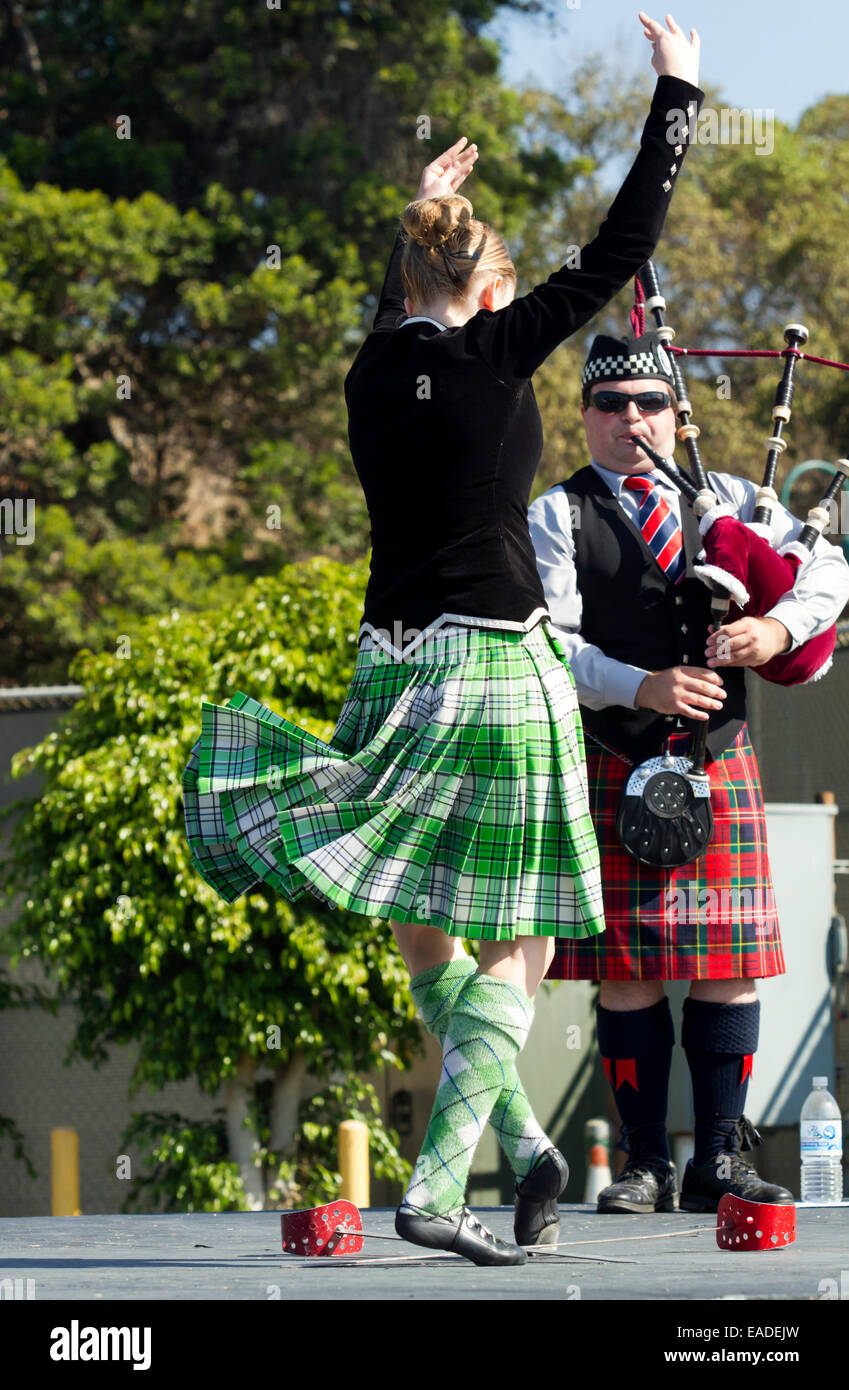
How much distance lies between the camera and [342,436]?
17.3 meters

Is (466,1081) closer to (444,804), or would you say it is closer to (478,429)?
(444,804)

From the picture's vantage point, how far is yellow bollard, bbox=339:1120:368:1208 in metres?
6.64

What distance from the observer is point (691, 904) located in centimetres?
352

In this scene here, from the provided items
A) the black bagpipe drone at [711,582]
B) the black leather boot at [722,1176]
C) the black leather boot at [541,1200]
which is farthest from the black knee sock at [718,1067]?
the black leather boot at [541,1200]

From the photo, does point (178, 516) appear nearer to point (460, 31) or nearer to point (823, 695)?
point (460, 31)

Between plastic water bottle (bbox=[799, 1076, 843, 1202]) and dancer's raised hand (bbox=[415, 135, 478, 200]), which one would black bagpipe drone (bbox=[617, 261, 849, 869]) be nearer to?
dancer's raised hand (bbox=[415, 135, 478, 200])

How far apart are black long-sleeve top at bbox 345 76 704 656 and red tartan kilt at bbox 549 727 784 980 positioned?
3.03ft

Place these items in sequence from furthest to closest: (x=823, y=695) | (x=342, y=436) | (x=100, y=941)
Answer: (x=342, y=436) → (x=823, y=695) → (x=100, y=941)

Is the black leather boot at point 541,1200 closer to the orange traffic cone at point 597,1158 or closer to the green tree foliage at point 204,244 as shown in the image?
the orange traffic cone at point 597,1158

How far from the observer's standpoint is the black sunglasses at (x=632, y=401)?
371 centimetres

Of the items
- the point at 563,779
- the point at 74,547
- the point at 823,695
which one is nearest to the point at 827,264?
the point at 74,547

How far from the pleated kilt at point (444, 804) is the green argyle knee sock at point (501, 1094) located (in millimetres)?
182
